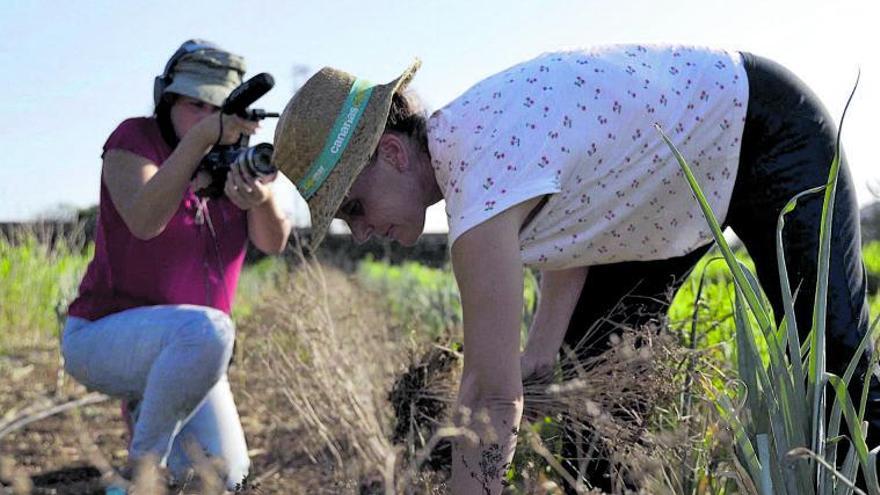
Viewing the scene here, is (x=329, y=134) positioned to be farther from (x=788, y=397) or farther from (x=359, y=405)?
(x=359, y=405)

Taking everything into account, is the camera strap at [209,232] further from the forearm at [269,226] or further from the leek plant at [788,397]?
the leek plant at [788,397]

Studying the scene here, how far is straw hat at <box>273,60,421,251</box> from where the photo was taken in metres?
1.95

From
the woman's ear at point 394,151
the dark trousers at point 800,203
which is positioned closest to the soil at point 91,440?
the woman's ear at point 394,151

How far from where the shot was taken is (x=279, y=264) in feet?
20.8

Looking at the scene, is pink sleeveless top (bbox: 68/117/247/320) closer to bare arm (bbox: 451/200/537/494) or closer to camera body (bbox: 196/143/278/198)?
camera body (bbox: 196/143/278/198)

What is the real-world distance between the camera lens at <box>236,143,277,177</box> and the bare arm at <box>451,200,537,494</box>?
0.99 m

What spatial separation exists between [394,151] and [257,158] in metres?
0.80

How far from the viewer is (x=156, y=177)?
2.82 m

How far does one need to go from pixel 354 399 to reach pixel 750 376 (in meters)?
1.72

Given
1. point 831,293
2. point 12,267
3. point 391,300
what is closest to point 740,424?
point 831,293

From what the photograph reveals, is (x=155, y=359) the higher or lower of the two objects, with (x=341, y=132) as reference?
lower

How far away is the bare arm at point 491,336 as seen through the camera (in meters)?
1.77

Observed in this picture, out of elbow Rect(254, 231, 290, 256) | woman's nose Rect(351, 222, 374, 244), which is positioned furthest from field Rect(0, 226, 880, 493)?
woman's nose Rect(351, 222, 374, 244)

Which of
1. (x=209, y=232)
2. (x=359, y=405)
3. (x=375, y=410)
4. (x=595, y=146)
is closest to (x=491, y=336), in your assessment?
(x=595, y=146)
